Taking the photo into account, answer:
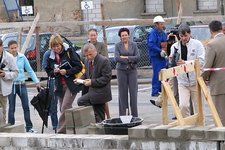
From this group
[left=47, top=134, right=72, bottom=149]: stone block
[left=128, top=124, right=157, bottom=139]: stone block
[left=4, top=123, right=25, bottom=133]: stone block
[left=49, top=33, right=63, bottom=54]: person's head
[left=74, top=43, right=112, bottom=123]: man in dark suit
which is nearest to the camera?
[left=128, top=124, right=157, bottom=139]: stone block

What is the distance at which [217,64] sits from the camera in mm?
8852

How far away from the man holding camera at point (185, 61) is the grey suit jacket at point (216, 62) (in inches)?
21.8

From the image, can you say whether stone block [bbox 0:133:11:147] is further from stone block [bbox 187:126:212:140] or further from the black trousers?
stone block [bbox 187:126:212:140]

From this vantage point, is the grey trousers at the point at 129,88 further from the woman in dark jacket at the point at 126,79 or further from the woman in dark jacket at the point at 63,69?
the woman in dark jacket at the point at 63,69

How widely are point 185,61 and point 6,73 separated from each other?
297 cm

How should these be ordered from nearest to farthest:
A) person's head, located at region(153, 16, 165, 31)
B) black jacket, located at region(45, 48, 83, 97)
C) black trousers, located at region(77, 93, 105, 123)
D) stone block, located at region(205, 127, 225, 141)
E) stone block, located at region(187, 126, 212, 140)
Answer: stone block, located at region(205, 127, 225, 141) < stone block, located at region(187, 126, 212, 140) < black trousers, located at region(77, 93, 105, 123) < black jacket, located at region(45, 48, 83, 97) < person's head, located at region(153, 16, 165, 31)

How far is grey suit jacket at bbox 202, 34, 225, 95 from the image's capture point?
8773 millimetres

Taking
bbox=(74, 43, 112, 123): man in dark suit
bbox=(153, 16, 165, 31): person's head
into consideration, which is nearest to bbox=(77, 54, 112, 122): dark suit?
bbox=(74, 43, 112, 123): man in dark suit

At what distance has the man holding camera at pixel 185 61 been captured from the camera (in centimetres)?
941

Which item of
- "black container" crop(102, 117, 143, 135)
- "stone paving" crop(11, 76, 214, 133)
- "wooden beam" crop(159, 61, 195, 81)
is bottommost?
"stone paving" crop(11, 76, 214, 133)

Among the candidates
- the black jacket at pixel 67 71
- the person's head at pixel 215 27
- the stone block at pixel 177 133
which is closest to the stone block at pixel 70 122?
the stone block at pixel 177 133

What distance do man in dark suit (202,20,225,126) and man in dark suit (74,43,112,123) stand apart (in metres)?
1.62

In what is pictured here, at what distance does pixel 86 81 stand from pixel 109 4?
29596 millimetres

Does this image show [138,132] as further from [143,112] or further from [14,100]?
[143,112]
